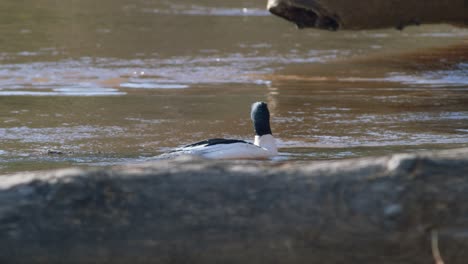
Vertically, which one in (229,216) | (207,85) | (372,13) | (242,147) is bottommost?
(207,85)

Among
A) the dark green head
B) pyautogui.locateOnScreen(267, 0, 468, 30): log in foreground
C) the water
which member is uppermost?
pyautogui.locateOnScreen(267, 0, 468, 30): log in foreground

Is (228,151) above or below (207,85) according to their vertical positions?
above

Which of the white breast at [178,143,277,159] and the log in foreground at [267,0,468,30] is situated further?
the log in foreground at [267,0,468,30]

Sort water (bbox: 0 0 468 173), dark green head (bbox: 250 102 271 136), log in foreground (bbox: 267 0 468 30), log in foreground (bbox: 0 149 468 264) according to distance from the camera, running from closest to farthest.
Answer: log in foreground (bbox: 0 149 468 264) → dark green head (bbox: 250 102 271 136) → water (bbox: 0 0 468 173) → log in foreground (bbox: 267 0 468 30)

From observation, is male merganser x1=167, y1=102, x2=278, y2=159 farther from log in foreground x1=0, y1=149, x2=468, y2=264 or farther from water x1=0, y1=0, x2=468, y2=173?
log in foreground x1=0, y1=149, x2=468, y2=264

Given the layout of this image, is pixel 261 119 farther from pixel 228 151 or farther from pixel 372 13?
pixel 372 13

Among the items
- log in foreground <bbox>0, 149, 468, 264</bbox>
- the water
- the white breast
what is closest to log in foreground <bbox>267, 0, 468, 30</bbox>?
the water

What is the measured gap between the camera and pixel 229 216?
336 cm

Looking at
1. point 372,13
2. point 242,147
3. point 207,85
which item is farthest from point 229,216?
point 372,13

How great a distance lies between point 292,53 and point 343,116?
4.66 metres

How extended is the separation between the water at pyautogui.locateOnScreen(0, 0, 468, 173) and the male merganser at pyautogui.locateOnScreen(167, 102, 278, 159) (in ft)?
0.78

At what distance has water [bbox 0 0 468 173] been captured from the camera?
9.40 meters

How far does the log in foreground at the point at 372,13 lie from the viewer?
13.2 metres

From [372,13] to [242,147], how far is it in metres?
6.07
